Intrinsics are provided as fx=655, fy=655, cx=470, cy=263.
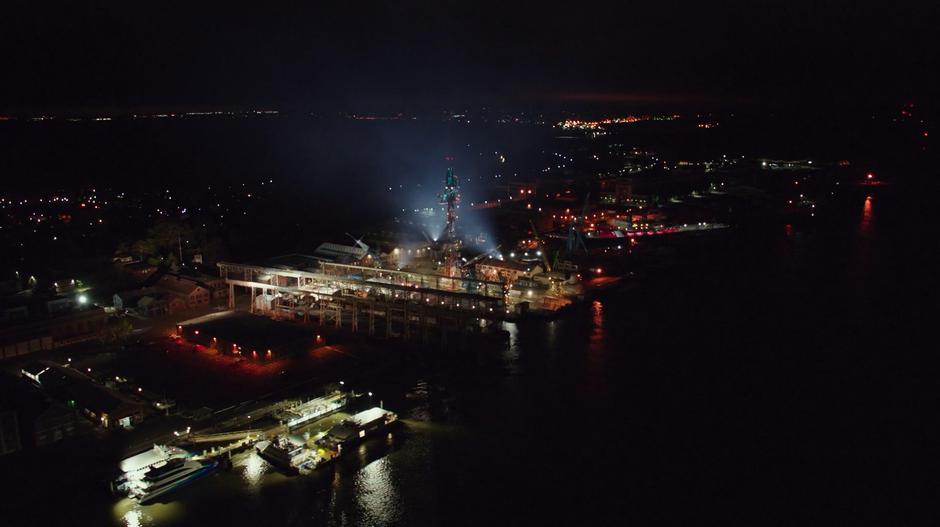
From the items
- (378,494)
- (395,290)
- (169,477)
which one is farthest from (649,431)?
(169,477)

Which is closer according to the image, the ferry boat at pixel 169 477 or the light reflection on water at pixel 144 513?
the light reflection on water at pixel 144 513

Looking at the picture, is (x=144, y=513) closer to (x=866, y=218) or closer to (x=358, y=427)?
(x=358, y=427)

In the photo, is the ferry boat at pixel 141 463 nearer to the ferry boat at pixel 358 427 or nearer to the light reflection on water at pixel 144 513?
the light reflection on water at pixel 144 513

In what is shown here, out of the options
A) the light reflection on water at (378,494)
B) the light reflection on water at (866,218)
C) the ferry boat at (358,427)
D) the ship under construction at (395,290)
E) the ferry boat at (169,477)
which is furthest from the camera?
the light reflection on water at (866,218)

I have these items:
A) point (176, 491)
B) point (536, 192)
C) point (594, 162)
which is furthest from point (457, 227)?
point (594, 162)

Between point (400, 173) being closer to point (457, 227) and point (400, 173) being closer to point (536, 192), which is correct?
point (536, 192)

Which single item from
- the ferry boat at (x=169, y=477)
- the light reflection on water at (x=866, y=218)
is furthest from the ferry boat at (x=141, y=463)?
the light reflection on water at (x=866, y=218)
